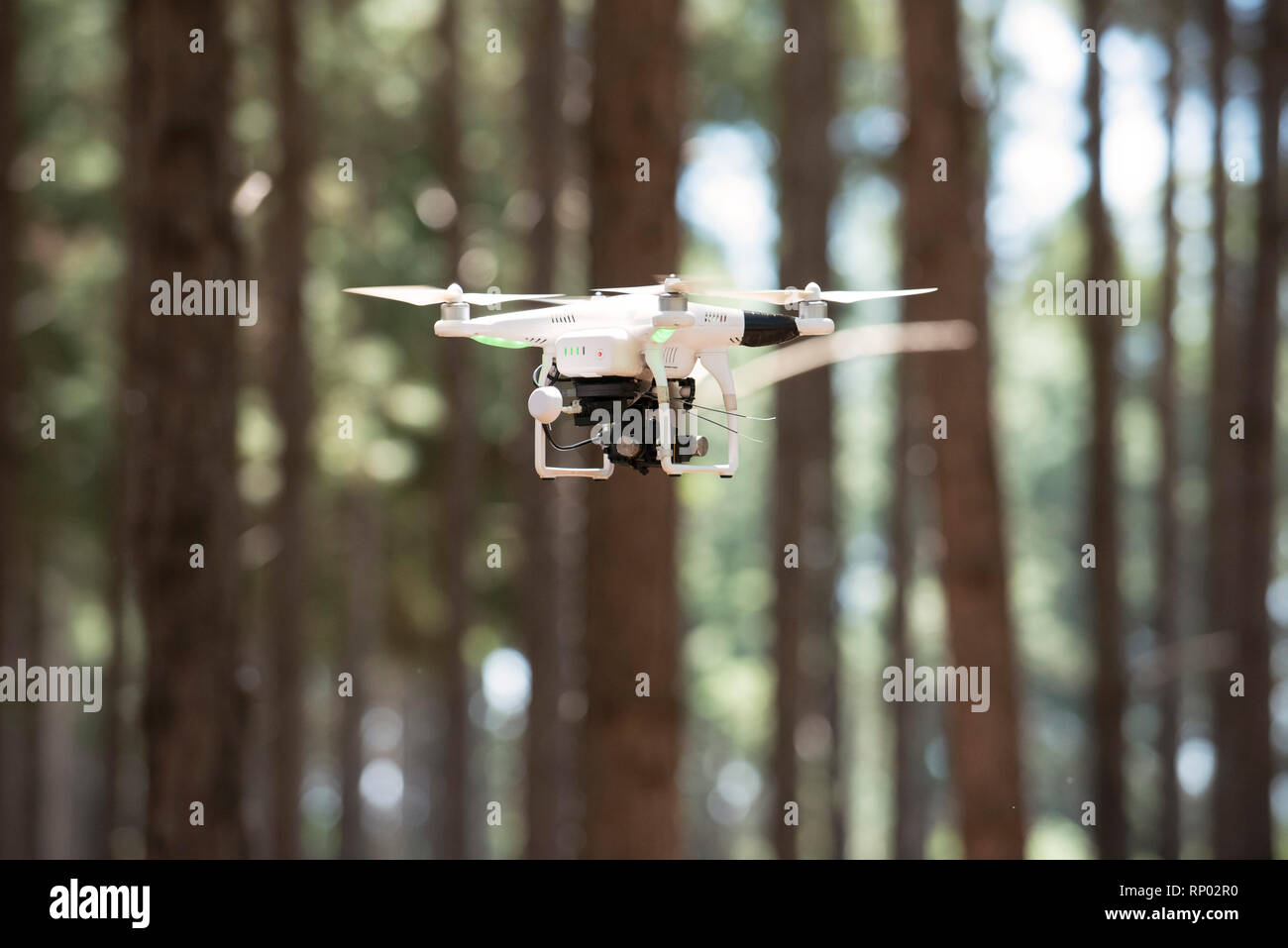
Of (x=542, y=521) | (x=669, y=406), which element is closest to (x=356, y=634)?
(x=542, y=521)

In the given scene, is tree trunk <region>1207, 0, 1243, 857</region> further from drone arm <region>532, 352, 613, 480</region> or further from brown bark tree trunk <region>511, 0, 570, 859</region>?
drone arm <region>532, 352, 613, 480</region>

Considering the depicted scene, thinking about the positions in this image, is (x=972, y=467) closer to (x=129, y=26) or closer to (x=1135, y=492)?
(x=129, y=26)

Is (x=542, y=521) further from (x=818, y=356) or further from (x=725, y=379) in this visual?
(x=725, y=379)

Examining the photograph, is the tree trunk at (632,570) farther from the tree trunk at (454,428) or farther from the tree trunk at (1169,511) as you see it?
the tree trunk at (1169,511)

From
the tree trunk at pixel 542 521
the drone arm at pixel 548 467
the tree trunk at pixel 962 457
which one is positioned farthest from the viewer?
the tree trunk at pixel 542 521

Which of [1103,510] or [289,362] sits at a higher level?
[289,362]

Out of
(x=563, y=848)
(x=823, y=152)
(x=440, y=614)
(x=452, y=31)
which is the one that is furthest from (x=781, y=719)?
(x=452, y=31)

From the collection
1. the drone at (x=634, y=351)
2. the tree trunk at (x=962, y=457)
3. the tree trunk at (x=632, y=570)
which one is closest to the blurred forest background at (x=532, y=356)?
the tree trunk at (x=962, y=457)
